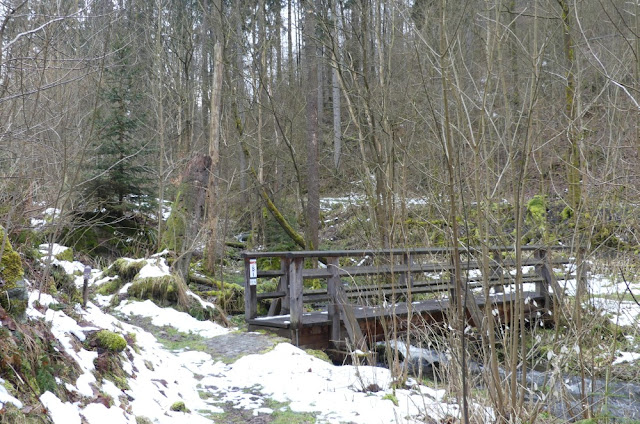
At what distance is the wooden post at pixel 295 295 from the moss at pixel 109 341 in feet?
9.25

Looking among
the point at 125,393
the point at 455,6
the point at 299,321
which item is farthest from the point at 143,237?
the point at 125,393

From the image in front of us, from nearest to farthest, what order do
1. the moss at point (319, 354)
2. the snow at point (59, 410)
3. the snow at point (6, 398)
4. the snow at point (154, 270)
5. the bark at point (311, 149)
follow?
1. the snow at point (6, 398)
2. the snow at point (59, 410)
3. the moss at point (319, 354)
4. the snow at point (154, 270)
5. the bark at point (311, 149)

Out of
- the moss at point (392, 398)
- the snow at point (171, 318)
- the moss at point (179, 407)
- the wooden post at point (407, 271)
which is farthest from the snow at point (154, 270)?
the moss at point (392, 398)

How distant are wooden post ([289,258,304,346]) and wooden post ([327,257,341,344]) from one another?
1.34 feet

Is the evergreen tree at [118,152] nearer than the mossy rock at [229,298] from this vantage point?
No

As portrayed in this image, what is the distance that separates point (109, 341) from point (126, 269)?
5536mm

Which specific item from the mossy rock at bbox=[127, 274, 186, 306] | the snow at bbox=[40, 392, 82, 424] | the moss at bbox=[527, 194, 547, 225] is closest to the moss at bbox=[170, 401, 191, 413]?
the snow at bbox=[40, 392, 82, 424]

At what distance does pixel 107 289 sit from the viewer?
9.65m

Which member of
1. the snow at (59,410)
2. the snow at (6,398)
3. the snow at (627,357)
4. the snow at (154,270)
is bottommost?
the snow at (627,357)

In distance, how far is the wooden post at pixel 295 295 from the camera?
7.21 meters

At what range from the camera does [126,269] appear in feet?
32.7

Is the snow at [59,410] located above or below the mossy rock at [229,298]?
above

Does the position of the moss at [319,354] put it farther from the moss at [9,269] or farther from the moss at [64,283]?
the moss at [9,269]

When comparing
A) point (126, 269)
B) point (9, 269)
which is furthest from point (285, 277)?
point (9, 269)
